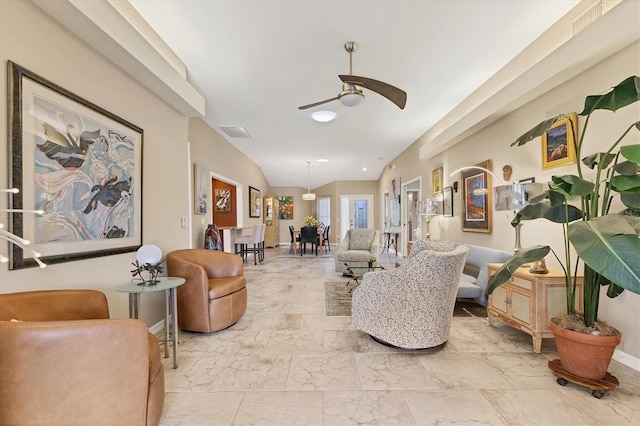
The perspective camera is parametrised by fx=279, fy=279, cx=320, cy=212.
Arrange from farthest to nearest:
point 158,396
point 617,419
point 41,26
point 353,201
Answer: point 353,201 < point 41,26 < point 617,419 < point 158,396

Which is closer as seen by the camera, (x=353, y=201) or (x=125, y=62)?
(x=125, y=62)

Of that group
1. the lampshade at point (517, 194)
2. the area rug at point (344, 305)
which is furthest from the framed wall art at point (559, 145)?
the area rug at point (344, 305)

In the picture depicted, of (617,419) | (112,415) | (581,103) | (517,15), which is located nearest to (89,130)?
(112,415)

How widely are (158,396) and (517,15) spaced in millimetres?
3779

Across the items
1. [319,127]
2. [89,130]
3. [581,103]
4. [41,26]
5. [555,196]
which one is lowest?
[555,196]

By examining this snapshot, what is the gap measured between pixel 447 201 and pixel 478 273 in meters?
1.67

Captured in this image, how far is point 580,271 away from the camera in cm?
246

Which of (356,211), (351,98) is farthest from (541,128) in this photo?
(356,211)

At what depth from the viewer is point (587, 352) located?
1.81m

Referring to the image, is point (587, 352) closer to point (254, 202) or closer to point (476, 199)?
point (476, 199)

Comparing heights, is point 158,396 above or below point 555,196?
below

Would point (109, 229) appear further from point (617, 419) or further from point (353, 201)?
point (353, 201)

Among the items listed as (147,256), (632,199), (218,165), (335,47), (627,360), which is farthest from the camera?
(218,165)

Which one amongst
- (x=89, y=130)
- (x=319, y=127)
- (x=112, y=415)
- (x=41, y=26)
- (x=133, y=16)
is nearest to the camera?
(x=112, y=415)
